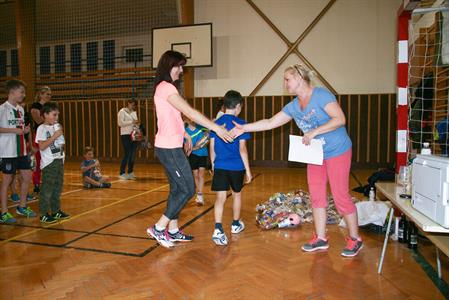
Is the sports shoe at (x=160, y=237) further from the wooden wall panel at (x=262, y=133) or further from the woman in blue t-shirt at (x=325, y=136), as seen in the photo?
the wooden wall panel at (x=262, y=133)

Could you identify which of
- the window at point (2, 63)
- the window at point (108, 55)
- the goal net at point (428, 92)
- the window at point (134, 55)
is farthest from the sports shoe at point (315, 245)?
the window at point (2, 63)

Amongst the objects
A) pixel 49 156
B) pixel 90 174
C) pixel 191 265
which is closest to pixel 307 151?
pixel 191 265

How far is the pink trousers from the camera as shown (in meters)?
2.96

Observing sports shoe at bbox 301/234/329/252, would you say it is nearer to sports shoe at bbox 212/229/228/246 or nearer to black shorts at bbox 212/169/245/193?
sports shoe at bbox 212/229/228/246

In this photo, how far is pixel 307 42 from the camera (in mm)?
10211

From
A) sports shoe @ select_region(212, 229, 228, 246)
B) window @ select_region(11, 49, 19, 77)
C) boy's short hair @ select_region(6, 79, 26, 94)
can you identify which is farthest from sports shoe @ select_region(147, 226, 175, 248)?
window @ select_region(11, 49, 19, 77)

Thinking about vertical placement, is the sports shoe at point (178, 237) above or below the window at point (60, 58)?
below

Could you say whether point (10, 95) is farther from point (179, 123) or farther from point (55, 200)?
point (179, 123)

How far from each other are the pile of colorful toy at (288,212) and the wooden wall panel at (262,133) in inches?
230

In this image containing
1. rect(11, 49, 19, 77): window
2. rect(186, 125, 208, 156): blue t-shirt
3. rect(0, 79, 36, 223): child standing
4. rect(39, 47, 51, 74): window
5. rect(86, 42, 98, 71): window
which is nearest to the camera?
rect(0, 79, 36, 223): child standing

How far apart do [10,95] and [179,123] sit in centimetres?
240

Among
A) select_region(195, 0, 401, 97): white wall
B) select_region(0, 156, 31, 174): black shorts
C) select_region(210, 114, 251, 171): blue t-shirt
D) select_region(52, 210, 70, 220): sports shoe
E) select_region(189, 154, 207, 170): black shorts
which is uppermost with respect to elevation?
A: select_region(195, 0, 401, 97): white wall

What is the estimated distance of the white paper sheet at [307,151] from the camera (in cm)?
292

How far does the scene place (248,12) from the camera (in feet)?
34.9
